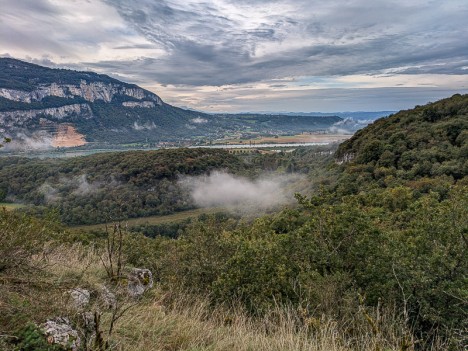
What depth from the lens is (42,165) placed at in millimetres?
110812

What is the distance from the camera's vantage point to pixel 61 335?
115 inches

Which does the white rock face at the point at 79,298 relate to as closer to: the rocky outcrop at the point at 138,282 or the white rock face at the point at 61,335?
the white rock face at the point at 61,335

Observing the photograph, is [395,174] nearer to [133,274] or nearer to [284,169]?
[133,274]

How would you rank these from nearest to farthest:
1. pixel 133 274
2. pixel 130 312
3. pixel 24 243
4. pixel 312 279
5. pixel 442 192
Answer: pixel 130 312, pixel 24 243, pixel 133 274, pixel 312 279, pixel 442 192

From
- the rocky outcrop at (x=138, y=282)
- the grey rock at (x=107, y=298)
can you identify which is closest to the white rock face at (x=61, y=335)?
the grey rock at (x=107, y=298)

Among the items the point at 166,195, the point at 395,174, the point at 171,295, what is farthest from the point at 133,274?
the point at 166,195

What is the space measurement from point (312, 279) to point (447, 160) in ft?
117

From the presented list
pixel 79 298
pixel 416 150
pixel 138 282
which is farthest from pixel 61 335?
pixel 416 150

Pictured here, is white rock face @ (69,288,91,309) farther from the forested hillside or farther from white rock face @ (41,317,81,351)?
the forested hillside

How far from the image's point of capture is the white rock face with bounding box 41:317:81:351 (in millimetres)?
2830

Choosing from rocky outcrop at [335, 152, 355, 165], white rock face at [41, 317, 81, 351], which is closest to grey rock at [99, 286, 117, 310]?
white rock face at [41, 317, 81, 351]

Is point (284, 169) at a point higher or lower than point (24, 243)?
lower

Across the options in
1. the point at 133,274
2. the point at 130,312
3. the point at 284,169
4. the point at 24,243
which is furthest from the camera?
the point at 284,169

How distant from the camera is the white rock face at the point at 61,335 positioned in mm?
2830
